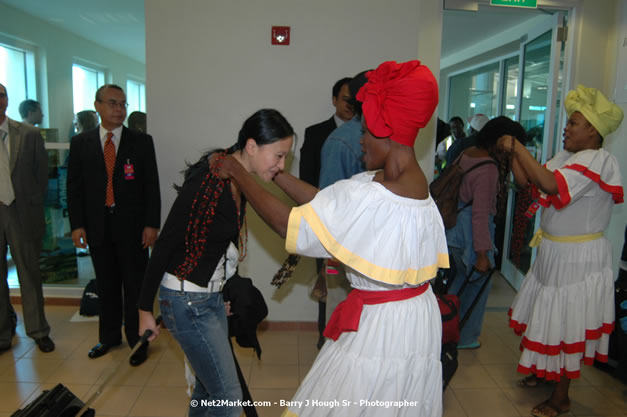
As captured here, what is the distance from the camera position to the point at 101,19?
4.58 m

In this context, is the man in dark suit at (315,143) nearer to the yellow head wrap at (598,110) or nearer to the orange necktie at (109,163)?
the orange necktie at (109,163)

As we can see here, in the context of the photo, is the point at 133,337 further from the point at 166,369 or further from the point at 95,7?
the point at 95,7

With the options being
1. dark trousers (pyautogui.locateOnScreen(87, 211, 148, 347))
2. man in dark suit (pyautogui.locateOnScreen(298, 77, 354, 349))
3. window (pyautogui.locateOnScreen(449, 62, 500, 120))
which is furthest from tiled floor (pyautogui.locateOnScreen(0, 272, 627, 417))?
window (pyautogui.locateOnScreen(449, 62, 500, 120))

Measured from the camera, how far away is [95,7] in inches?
173

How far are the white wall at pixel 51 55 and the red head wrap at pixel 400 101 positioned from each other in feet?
12.5

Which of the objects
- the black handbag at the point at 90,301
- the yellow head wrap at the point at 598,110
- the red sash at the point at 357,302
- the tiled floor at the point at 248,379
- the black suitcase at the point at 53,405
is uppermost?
the yellow head wrap at the point at 598,110

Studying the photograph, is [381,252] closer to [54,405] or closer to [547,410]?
[54,405]

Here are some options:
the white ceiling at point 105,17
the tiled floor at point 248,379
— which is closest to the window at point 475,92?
the white ceiling at point 105,17

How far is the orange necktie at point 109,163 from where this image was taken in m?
3.11

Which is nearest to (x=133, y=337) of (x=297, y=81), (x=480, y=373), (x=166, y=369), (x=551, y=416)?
(x=166, y=369)

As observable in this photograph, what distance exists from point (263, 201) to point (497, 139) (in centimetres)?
213

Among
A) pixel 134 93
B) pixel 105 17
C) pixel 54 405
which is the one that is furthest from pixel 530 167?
pixel 134 93

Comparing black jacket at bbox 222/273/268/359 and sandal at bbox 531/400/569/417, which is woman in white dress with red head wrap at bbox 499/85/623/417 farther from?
black jacket at bbox 222/273/268/359

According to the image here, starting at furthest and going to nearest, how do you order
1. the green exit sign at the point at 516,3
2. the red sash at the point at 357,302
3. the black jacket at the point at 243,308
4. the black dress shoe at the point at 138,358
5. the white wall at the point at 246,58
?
the green exit sign at the point at 516,3
the white wall at the point at 246,58
the black dress shoe at the point at 138,358
the black jacket at the point at 243,308
the red sash at the point at 357,302
